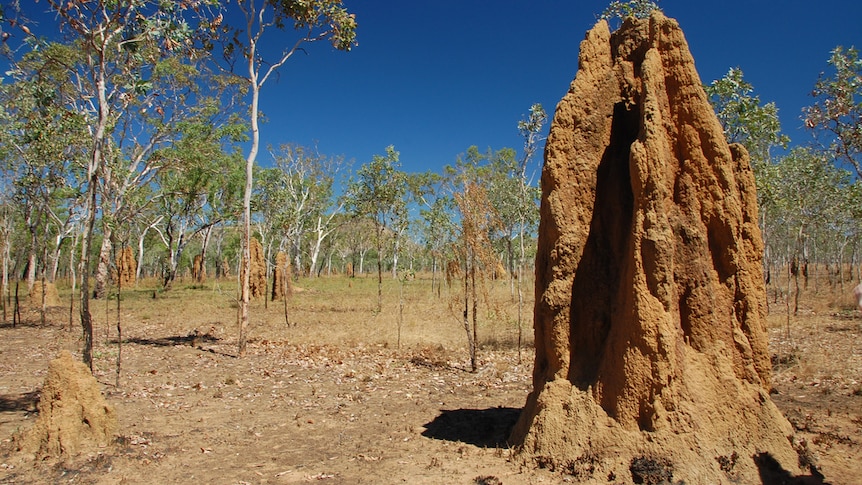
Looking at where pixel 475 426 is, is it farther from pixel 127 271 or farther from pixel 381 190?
pixel 127 271

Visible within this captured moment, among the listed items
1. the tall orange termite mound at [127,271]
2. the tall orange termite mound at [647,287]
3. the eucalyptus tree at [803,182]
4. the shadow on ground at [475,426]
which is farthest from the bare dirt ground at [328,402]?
the tall orange termite mound at [127,271]

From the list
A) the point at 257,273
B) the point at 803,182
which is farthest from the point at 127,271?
the point at 803,182

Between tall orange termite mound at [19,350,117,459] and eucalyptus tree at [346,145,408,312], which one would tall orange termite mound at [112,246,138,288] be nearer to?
eucalyptus tree at [346,145,408,312]

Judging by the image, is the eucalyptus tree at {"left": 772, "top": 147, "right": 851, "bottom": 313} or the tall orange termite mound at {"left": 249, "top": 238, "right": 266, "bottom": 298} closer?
the eucalyptus tree at {"left": 772, "top": 147, "right": 851, "bottom": 313}

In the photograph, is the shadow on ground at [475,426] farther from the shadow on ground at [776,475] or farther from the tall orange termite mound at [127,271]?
the tall orange termite mound at [127,271]

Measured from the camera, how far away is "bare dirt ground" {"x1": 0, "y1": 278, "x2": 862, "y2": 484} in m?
6.59

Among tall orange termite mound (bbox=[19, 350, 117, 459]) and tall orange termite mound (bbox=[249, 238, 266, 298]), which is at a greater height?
tall orange termite mound (bbox=[249, 238, 266, 298])

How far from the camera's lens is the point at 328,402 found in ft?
34.2

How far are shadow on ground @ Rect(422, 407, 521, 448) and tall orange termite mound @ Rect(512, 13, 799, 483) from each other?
32.8 inches

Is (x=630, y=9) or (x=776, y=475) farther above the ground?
(x=630, y=9)

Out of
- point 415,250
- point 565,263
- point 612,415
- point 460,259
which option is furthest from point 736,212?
point 415,250

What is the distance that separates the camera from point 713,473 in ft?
18.5

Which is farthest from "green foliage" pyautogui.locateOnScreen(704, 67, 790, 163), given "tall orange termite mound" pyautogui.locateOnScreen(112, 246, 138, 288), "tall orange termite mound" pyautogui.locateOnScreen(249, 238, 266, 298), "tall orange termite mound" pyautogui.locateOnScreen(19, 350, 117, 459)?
"tall orange termite mound" pyautogui.locateOnScreen(112, 246, 138, 288)

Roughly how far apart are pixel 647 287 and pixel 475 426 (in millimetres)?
3742
